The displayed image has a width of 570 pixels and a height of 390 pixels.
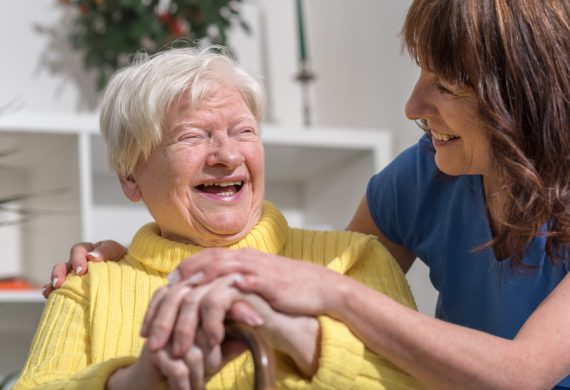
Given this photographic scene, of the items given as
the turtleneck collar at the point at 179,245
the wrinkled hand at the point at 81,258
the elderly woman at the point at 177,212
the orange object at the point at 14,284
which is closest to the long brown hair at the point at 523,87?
the elderly woman at the point at 177,212

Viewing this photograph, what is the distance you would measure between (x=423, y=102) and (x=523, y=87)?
0.53 feet

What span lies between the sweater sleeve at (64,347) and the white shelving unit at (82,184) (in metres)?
1.68

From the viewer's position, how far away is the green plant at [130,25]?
372 cm

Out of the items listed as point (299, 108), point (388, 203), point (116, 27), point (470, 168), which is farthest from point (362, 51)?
point (470, 168)

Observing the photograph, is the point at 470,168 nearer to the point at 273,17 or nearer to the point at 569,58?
the point at 569,58

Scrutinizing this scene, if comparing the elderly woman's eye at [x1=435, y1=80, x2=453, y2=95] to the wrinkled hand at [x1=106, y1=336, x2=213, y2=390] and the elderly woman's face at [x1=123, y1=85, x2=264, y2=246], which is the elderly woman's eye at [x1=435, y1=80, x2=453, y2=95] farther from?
the wrinkled hand at [x1=106, y1=336, x2=213, y2=390]

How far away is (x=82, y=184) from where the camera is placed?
11.2ft

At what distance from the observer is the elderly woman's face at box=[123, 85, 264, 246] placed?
170cm

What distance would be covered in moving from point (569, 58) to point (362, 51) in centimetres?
262

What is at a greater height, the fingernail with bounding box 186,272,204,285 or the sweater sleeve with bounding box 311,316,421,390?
the fingernail with bounding box 186,272,204,285

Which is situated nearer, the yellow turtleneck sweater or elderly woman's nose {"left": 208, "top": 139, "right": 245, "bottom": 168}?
the yellow turtleneck sweater

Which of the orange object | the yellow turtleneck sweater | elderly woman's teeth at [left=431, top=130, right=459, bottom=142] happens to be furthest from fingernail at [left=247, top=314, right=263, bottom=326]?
the orange object

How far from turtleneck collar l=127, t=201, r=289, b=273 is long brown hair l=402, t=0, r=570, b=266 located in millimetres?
352

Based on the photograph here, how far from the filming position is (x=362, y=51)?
164 inches
